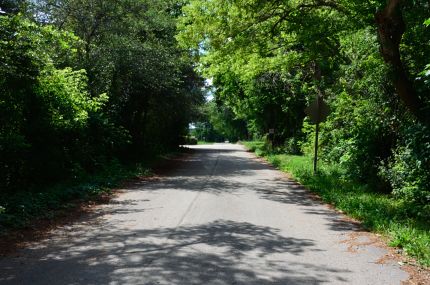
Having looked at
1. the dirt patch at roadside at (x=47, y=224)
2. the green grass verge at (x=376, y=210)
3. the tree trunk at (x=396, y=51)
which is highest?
the tree trunk at (x=396, y=51)

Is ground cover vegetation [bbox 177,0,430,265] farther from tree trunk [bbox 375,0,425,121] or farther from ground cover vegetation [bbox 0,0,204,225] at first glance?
ground cover vegetation [bbox 0,0,204,225]

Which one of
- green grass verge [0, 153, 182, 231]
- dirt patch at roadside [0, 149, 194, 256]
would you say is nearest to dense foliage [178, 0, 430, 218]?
green grass verge [0, 153, 182, 231]

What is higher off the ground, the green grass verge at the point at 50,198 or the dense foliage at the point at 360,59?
the dense foliage at the point at 360,59

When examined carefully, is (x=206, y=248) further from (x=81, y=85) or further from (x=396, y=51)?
(x=81, y=85)

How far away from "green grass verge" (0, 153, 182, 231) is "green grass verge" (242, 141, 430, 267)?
662 centimetres

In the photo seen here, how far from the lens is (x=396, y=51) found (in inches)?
431

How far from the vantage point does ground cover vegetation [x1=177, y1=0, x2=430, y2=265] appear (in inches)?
395

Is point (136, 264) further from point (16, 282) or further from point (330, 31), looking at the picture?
point (330, 31)

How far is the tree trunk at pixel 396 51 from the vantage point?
10.6 meters

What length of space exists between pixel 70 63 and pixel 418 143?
13.3 meters

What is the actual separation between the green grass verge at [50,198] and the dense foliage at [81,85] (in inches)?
23.3

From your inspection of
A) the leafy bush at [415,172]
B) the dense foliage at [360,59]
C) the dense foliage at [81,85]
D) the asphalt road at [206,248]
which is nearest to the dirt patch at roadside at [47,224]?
the asphalt road at [206,248]

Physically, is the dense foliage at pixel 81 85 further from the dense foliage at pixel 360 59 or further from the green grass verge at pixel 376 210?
the green grass verge at pixel 376 210

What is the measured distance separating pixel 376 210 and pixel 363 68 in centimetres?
612
